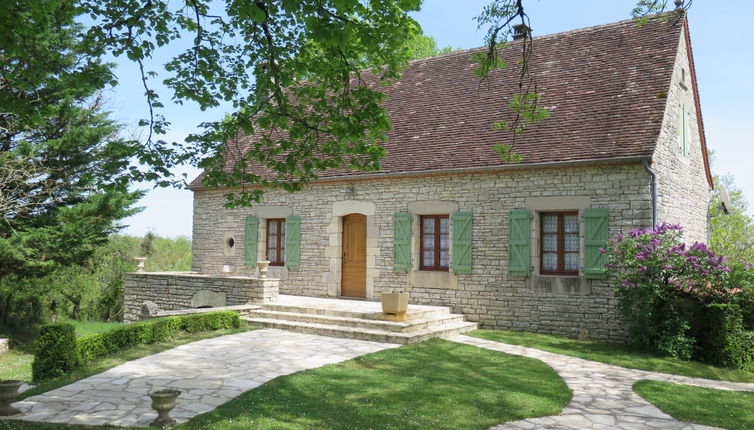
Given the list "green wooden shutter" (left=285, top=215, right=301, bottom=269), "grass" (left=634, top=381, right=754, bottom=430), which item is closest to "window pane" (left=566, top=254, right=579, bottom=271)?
"grass" (left=634, top=381, right=754, bottom=430)

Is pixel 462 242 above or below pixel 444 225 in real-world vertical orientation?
below

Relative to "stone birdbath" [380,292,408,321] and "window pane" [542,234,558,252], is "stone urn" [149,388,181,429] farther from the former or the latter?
"window pane" [542,234,558,252]

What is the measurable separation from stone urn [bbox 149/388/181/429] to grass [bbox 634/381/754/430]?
215 inches

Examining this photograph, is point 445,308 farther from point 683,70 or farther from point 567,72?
point 683,70

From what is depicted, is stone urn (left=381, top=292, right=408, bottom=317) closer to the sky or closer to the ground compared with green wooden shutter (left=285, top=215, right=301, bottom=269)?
closer to the ground

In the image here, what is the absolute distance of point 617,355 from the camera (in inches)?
376

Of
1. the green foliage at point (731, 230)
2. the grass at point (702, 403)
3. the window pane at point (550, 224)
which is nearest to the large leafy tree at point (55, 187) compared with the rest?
the window pane at point (550, 224)

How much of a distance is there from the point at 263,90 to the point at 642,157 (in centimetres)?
686

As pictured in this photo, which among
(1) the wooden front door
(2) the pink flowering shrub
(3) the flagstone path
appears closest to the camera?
(3) the flagstone path

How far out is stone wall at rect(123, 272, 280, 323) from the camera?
13078mm

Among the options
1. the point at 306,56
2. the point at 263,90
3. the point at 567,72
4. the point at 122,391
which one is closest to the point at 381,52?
the point at 306,56

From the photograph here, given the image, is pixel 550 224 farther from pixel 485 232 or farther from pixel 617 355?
pixel 617 355

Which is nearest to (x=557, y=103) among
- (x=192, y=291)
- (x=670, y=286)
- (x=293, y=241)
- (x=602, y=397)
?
(x=670, y=286)

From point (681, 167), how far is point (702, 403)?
731 centimetres
